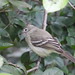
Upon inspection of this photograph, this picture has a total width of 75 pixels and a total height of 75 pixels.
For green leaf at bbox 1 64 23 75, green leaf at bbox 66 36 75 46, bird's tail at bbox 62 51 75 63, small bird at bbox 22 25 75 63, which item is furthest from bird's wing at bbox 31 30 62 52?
green leaf at bbox 1 64 23 75

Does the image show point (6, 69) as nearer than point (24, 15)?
Yes

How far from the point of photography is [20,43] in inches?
131

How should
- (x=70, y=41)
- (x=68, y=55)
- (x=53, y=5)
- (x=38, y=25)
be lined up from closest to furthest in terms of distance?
(x=53, y=5) < (x=70, y=41) < (x=68, y=55) < (x=38, y=25)

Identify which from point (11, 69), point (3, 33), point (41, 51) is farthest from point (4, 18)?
point (11, 69)

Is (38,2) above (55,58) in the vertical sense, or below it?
above

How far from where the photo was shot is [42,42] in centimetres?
352

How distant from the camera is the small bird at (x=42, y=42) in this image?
3.29 meters

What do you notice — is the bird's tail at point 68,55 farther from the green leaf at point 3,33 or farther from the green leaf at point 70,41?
the green leaf at point 3,33

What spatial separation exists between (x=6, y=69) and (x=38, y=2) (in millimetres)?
1378

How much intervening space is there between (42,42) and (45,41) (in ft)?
0.14

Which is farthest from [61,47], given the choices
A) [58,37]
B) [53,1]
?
[53,1]

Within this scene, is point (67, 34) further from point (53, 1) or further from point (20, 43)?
point (53, 1)

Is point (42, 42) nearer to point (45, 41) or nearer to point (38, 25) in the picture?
point (45, 41)

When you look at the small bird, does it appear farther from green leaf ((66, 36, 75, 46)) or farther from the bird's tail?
green leaf ((66, 36, 75, 46))
